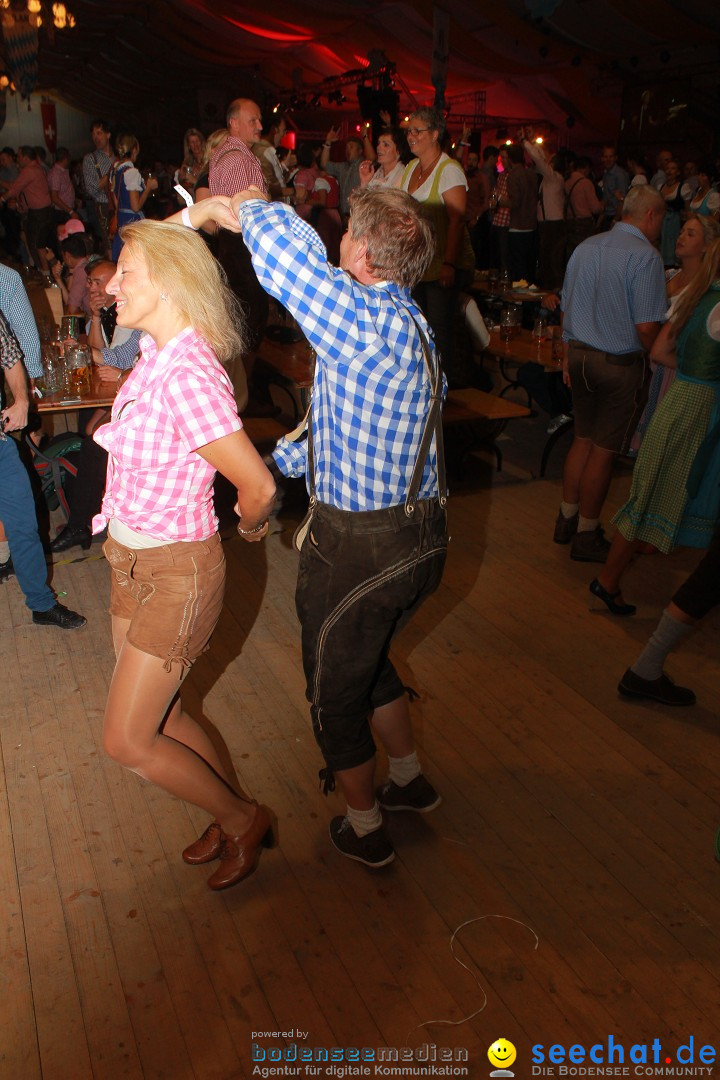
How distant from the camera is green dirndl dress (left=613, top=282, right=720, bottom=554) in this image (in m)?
3.25

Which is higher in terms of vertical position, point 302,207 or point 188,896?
point 302,207

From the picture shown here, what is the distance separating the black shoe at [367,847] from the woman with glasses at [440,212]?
253 centimetres

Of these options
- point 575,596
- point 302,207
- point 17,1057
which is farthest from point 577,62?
point 17,1057

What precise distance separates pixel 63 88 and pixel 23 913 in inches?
1309

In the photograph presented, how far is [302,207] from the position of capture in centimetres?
941

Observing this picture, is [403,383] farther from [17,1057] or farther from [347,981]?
[17,1057]

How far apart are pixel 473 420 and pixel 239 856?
3.45 metres

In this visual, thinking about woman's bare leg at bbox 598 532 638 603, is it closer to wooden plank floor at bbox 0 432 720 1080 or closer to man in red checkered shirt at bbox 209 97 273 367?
wooden plank floor at bbox 0 432 720 1080

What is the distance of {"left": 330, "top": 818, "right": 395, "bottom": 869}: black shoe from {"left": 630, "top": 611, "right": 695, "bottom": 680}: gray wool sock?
1.24 m

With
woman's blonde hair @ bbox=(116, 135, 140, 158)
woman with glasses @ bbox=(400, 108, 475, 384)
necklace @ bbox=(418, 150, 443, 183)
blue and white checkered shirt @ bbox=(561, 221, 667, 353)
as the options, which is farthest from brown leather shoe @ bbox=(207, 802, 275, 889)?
woman's blonde hair @ bbox=(116, 135, 140, 158)

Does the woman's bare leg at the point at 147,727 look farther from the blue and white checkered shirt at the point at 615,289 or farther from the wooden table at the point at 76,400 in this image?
the blue and white checkered shirt at the point at 615,289

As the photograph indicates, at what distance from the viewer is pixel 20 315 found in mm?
3650

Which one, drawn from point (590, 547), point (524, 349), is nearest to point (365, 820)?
point (590, 547)

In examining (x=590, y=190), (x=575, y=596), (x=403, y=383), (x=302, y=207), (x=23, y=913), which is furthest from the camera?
(x=590, y=190)
